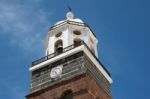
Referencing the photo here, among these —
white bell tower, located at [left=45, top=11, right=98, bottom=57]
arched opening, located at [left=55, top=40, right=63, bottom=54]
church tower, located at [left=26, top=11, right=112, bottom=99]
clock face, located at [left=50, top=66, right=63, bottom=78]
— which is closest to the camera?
church tower, located at [left=26, top=11, right=112, bottom=99]

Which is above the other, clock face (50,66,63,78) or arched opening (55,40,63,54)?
arched opening (55,40,63,54)

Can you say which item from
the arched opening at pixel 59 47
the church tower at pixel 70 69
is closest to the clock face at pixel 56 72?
the church tower at pixel 70 69

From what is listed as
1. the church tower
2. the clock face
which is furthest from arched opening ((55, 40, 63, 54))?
the clock face

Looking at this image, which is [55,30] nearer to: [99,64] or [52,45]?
[52,45]

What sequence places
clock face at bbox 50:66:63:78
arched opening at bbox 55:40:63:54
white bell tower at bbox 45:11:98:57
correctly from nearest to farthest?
clock face at bbox 50:66:63:78 < arched opening at bbox 55:40:63:54 < white bell tower at bbox 45:11:98:57

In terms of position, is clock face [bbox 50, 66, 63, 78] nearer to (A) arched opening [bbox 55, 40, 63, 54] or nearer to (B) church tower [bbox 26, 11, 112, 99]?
(B) church tower [bbox 26, 11, 112, 99]

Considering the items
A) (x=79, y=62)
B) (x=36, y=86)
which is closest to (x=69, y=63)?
(x=79, y=62)

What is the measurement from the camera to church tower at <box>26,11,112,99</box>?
108ft

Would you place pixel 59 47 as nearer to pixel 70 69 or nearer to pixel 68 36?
pixel 68 36

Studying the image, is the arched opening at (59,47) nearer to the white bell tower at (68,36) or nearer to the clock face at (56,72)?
the white bell tower at (68,36)

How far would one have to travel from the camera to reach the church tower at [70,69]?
→ 32.9 m

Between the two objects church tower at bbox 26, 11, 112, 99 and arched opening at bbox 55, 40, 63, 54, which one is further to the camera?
arched opening at bbox 55, 40, 63, 54

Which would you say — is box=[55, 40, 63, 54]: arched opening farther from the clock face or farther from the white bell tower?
the clock face

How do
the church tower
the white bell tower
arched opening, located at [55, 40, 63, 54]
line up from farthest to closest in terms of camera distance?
1. the white bell tower
2. arched opening, located at [55, 40, 63, 54]
3. the church tower
